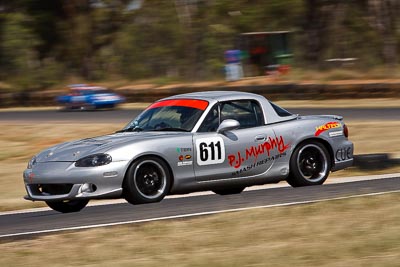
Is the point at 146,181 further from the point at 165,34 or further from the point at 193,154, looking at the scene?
the point at 165,34

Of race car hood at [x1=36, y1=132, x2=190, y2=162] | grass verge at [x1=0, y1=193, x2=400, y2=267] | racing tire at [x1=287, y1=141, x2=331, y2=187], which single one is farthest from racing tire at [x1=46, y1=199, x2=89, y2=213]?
racing tire at [x1=287, y1=141, x2=331, y2=187]

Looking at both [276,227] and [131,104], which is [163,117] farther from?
[131,104]

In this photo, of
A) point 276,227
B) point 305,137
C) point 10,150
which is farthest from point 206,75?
point 276,227

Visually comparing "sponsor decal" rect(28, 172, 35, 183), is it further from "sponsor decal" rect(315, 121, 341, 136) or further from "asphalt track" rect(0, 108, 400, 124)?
"asphalt track" rect(0, 108, 400, 124)

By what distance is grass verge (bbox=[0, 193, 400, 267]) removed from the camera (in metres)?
6.28

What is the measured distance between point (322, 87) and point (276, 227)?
19.4 meters

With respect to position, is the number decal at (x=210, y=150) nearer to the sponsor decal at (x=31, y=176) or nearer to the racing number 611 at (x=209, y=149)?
the racing number 611 at (x=209, y=149)

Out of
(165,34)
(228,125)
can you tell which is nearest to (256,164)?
(228,125)

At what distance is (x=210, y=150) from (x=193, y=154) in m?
0.23

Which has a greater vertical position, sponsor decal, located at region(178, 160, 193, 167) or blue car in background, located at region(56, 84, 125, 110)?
blue car in background, located at region(56, 84, 125, 110)

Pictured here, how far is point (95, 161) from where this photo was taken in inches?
361

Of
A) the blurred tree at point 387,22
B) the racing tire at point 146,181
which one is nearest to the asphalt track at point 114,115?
the blurred tree at point 387,22

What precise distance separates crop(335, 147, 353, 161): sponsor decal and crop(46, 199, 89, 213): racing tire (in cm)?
325

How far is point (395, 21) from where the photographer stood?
33531 mm
